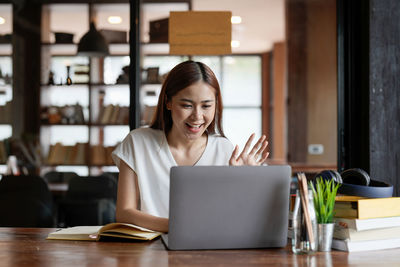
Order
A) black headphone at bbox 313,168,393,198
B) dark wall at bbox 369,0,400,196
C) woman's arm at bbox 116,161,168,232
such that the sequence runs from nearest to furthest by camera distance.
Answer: black headphone at bbox 313,168,393,198 < woman's arm at bbox 116,161,168,232 < dark wall at bbox 369,0,400,196

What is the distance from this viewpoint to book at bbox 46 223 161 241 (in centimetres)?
161

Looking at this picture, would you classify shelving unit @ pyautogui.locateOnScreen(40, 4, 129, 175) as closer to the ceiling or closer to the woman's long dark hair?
the ceiling

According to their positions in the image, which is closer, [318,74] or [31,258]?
[31,258]

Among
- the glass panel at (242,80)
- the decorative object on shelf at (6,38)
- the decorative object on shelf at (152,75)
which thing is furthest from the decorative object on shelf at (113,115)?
the glass panel at (242,80)

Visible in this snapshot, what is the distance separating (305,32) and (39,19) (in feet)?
11.5

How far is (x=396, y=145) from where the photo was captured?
8.97 feet

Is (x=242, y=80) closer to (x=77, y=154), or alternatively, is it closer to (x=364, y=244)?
(x=77, y=154)

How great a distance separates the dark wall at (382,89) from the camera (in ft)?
8.92

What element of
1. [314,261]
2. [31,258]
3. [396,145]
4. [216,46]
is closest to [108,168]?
[216,46]

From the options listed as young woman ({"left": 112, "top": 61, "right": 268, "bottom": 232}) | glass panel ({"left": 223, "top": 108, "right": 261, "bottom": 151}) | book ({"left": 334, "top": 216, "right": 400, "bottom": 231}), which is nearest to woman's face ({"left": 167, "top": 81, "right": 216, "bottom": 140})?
young woman ({"left": 112, "top": 61, "right": 268, "bottom": 232})

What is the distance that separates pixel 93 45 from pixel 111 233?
196 cm

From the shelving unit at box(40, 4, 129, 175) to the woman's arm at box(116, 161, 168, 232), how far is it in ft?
4.04

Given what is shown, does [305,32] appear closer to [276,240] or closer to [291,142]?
[291,142]

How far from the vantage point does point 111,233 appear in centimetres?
163
